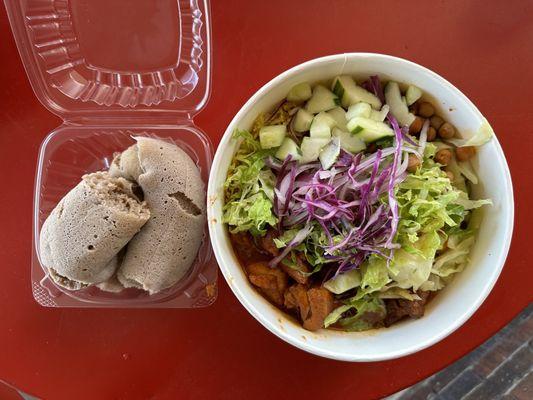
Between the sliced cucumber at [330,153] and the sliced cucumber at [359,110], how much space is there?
6 centimetres

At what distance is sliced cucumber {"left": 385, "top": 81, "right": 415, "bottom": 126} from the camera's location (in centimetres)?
116

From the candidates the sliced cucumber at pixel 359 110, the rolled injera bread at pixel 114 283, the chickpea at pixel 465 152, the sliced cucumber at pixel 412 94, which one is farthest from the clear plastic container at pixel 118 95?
the chickpea at pixel 465 152

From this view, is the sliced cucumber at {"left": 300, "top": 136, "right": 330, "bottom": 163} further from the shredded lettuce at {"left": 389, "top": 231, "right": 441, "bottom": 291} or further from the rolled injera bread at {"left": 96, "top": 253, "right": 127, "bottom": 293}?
the rolled injera bread at {"left": 96, "top": 253, "right": 127, "bottom": 293}

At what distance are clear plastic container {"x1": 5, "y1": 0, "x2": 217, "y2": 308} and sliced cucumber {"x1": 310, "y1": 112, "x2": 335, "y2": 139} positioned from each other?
302mm

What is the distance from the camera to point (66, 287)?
4.11 feet

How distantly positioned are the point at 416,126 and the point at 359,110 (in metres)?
0.16

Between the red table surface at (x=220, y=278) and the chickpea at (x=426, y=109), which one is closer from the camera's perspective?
the chickpea at (x=426, y=109)

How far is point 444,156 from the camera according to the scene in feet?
3.86

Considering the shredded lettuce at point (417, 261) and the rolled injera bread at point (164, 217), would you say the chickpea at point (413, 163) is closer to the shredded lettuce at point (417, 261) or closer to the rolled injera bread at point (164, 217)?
the shredded lettuce at point (417, 261)

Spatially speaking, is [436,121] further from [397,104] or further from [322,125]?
[322,125]

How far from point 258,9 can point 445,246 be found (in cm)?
74

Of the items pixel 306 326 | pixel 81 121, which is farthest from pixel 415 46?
pixel 81 121

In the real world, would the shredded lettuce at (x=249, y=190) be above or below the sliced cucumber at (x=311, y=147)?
below

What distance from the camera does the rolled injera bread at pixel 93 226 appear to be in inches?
45.3
